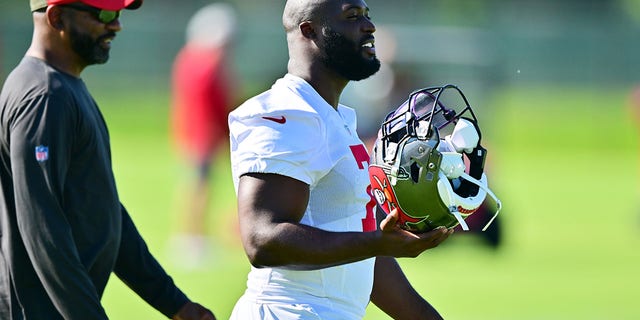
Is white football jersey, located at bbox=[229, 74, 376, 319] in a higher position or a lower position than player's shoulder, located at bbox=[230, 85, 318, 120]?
lower

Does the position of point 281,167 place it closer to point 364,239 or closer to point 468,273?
point 364,239

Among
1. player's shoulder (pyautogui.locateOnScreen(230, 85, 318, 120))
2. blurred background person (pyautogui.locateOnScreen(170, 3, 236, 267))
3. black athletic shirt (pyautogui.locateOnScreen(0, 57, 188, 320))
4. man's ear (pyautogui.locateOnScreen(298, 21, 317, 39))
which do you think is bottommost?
blurred background person (pyautogui.locateOnScreen(170, 3, 236, 267))

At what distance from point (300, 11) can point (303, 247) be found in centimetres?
107

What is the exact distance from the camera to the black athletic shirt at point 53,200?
15.4 ft

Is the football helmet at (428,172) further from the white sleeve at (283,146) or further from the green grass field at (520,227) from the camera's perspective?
the green grass field at (520,227)

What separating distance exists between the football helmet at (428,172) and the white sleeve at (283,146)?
27cm

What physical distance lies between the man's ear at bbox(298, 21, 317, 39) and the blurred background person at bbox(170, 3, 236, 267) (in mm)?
9041

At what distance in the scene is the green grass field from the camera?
35.8ft

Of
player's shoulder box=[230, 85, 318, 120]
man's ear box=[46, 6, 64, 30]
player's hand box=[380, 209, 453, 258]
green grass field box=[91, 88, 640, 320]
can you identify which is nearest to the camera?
player's hand box=[380, 209, 453, 258]

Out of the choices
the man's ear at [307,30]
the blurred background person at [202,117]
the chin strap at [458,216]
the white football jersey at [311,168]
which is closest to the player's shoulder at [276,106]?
the white football jersey at [311,168]

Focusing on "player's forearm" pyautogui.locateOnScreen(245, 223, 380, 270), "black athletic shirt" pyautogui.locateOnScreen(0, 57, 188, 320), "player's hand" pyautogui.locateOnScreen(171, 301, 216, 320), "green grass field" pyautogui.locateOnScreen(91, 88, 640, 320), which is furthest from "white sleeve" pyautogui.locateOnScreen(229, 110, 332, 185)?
"green grass field" pyautogui.locateOnScreen(91, 88, 640, 320)

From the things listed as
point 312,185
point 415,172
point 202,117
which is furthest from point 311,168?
point 202,117

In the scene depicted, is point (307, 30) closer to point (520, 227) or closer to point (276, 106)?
point (276, 106)

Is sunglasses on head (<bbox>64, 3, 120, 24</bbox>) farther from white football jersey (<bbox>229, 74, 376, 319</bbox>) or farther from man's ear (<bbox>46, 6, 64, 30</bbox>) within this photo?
white football jersey (<bbox>229, 74, 376, 319</bbox>)
